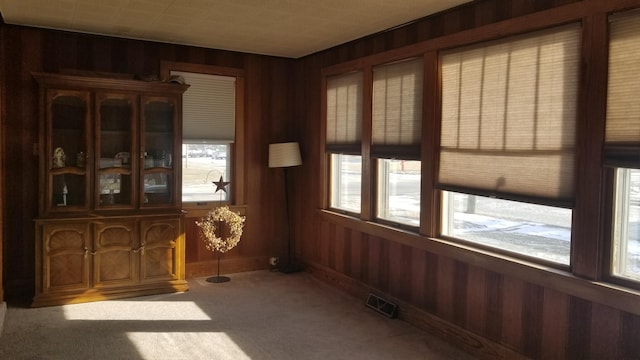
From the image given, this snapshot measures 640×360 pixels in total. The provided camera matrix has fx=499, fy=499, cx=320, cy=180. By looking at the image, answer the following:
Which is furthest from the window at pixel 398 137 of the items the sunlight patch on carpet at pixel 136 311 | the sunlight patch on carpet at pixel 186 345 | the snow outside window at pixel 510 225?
the sunlight patch on carpet at pixel 136 311

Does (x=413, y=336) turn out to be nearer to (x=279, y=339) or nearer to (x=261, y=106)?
(x=279, y=339)

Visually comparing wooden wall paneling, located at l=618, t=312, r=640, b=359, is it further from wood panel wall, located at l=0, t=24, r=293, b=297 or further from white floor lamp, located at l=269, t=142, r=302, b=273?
wood panel wall, located at l=0, t=24, r=293, b=297

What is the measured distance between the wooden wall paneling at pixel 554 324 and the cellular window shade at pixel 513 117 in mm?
553

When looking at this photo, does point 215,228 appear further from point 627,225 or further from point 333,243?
point 627,225

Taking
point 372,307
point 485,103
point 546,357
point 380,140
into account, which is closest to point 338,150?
point 380,140

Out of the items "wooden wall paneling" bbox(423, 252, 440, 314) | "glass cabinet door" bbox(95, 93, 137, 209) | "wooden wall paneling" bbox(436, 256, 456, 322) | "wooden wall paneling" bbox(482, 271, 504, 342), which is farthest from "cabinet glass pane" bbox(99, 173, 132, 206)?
"wooden wall paneling" bbox(482, 271, 504, 342)

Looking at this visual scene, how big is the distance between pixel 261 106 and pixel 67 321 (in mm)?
2876

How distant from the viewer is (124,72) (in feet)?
15.9

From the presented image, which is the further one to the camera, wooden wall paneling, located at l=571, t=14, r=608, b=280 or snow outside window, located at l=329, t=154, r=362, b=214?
snow outside window, located at l=329, t=154, r=362, b=214

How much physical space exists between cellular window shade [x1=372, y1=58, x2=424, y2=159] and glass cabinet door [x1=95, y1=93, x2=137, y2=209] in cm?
224

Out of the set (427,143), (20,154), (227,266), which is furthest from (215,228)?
(427,143)

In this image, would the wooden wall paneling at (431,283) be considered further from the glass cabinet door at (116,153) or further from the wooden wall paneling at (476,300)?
the glass cabinet door at (116,153)

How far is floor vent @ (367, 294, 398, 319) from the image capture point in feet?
13.6

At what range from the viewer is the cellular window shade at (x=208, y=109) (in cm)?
518
